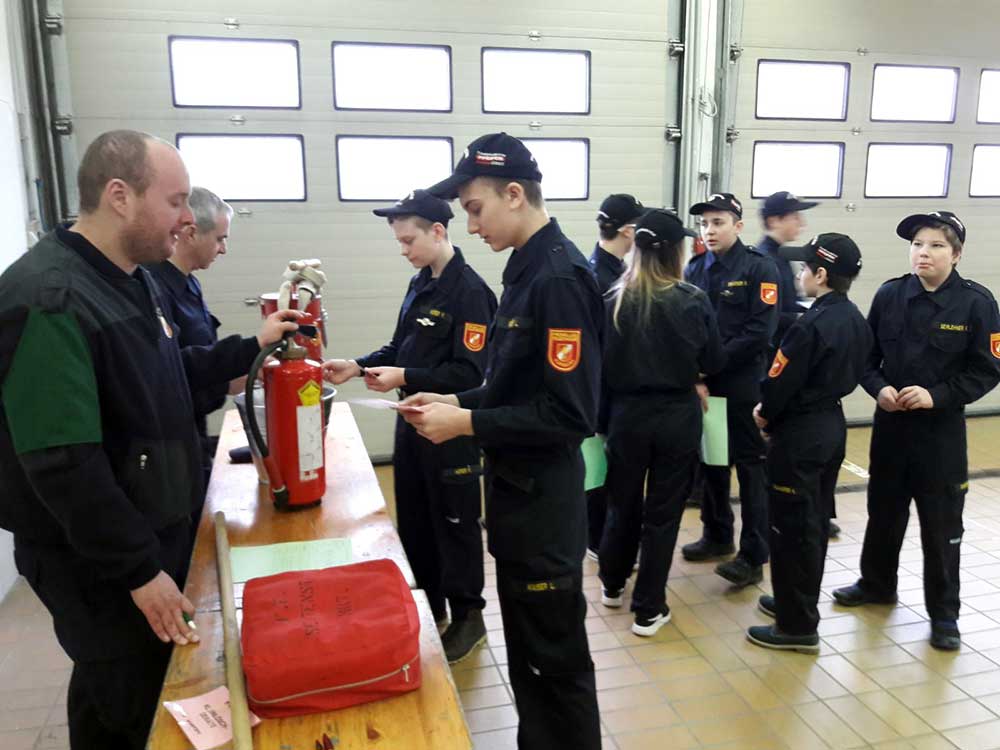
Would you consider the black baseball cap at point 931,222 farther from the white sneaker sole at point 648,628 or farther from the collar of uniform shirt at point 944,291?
the white sneaker sole at point 648,628

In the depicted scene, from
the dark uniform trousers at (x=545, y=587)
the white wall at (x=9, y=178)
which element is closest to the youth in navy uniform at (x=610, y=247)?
the dark uniform trousers at (x=545, y=587)

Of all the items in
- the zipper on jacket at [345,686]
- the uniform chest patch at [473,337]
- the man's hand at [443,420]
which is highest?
the uniform chest patch at [473,337]

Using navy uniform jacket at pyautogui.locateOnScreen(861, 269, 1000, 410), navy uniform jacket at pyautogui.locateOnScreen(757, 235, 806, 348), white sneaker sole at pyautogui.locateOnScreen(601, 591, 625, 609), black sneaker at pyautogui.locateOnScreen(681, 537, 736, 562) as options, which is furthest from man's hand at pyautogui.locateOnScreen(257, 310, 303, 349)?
navy uniform jacket at pyautogui.locateOnScreen(757, 235, 806, 348)

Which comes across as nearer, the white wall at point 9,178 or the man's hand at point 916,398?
the man's hand at point 916,398

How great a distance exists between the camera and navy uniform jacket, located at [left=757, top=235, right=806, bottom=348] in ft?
14.1

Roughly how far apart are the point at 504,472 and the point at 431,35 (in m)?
4.07

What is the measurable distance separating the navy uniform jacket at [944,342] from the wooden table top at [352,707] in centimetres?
223

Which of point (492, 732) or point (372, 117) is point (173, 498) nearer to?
point (492, 732)

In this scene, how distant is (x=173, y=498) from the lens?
1754 millimetres

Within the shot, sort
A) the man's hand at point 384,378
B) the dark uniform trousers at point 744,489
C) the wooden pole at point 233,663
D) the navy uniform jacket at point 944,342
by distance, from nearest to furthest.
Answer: the wooden pole at point 233,663
the man's hand at point 384,378
the navy uniform jacket at point 944,342
the dark uniform trousers at point 744,489

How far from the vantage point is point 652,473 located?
3227mm

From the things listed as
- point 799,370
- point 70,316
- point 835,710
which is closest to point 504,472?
point 70,316

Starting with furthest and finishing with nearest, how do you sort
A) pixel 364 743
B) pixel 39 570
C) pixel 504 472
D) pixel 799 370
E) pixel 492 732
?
1. pixel 799 370
2. pixel 492 732
3. pixel 504 472
4. pixel 39 570
5. pixel 364 743

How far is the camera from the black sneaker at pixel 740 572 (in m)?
3.71
